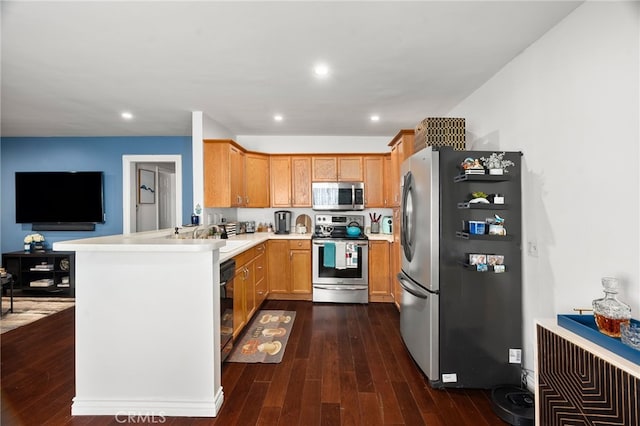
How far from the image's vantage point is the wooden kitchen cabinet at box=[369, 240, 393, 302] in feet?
13.4

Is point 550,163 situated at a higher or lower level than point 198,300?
higher

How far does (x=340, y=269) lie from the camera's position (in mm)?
4031

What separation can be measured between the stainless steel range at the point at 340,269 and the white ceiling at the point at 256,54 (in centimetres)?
173

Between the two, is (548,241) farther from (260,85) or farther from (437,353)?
(260,85)

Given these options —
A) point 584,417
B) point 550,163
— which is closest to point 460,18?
point 550,163

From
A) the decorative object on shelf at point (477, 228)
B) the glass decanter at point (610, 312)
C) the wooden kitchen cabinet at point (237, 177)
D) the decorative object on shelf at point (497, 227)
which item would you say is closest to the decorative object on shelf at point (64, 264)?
the wooden kitchen cabinet at point (237, 177)

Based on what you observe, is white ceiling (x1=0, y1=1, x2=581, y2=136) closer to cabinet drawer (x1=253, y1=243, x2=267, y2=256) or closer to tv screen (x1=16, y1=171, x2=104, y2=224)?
tv screen (x1=16, y1=171, x2=104, y2=224)

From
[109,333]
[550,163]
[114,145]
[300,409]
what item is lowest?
[300,409]

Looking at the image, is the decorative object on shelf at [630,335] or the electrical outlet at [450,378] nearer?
the decorative object on shelf at [630,335]

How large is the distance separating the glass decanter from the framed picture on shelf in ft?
19.4

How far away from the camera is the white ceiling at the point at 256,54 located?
5.64ft

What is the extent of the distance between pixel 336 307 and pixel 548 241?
8.63 ft

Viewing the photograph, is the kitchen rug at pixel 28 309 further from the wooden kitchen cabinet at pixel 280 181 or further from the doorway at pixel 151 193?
the wooden kitchen cabinet at pixel 280 181

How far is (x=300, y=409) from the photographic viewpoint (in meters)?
1.91
